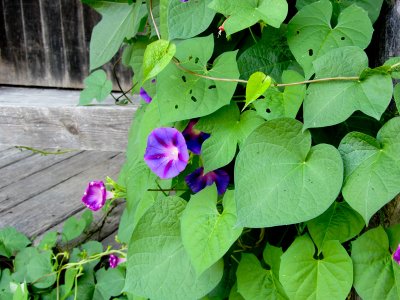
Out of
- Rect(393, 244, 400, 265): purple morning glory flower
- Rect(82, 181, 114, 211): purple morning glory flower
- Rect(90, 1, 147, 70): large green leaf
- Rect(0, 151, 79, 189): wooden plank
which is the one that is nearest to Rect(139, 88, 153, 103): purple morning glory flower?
Rect(90, 1, 147, 70): large green leaf

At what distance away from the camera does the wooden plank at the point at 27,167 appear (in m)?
2.64

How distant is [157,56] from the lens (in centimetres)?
93

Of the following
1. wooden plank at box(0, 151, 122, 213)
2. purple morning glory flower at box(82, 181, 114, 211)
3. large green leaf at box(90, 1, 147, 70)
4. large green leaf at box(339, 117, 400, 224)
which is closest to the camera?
large green leaf at box(339, 117, 400, 224)

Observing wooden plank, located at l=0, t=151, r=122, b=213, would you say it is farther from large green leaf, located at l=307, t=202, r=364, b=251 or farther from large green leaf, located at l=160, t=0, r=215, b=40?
large green leaf, located at l=307, t=202, r=364, b=251

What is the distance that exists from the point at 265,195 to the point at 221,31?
1.31ft

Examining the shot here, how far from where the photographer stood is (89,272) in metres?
1.79

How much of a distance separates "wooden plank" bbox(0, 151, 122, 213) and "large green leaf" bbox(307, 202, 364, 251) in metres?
1.69

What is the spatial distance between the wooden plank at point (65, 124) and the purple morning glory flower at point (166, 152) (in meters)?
0.70

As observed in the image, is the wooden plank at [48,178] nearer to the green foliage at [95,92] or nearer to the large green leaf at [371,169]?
the green foliage at [95,92]

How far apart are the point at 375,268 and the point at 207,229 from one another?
29cm

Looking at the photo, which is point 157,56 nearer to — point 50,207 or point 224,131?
point 224,131

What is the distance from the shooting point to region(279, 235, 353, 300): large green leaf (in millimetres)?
877

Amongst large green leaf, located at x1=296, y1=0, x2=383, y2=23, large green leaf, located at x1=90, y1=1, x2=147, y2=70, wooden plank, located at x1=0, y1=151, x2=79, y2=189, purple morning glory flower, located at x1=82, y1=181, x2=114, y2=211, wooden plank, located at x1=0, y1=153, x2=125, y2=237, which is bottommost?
wooden plank, located at x1=0, y1=151, x2=79, y2=189

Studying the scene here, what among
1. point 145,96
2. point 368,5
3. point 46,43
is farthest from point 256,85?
point 46,43
